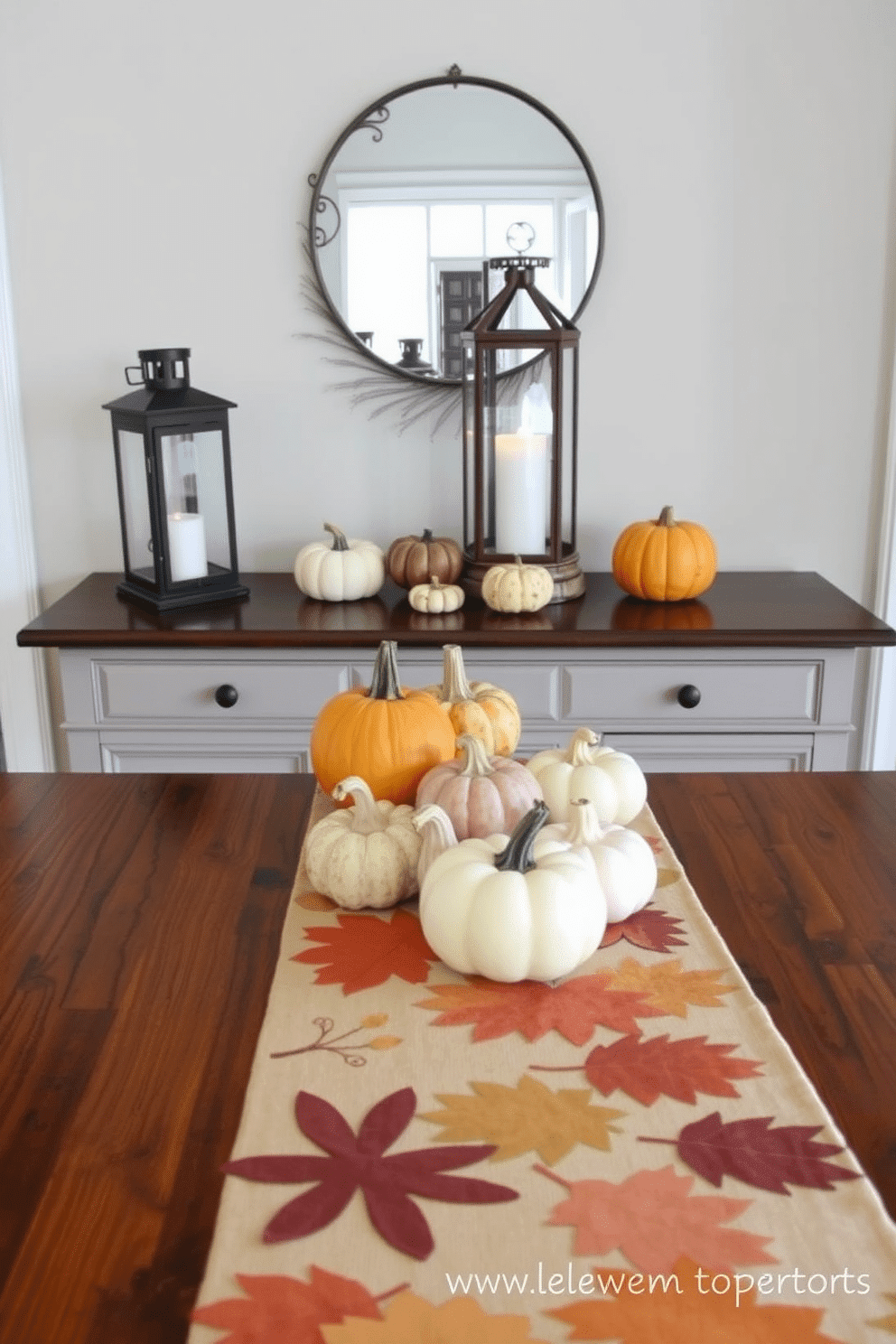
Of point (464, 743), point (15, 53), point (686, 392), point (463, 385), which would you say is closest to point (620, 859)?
point (464, 743)

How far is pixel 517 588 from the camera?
8.21ft

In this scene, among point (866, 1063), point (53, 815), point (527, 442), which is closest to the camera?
point (866, 1063)

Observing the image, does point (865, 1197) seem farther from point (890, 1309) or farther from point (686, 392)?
point (686, 392)

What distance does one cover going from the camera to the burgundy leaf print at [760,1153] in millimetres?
840

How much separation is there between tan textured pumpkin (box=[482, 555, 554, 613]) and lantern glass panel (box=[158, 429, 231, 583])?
0.59 meters

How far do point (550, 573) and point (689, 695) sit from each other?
0.38 meters

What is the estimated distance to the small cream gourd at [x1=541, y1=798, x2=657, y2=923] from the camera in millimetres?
1159

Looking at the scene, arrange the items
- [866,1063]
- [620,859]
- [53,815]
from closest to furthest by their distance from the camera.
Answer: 1. [866,1063]
2. [620,859]
3. [53,815]

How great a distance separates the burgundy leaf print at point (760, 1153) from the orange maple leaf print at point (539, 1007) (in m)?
0.13

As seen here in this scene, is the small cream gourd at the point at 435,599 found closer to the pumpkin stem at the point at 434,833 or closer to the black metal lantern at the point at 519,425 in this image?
the black metal lantern at the point at 519,425

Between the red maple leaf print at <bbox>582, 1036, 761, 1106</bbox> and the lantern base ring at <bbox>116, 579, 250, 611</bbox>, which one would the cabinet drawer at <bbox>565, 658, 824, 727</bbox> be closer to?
the lantern base ring at <bbox>116, 579, 250, 611</bbox>

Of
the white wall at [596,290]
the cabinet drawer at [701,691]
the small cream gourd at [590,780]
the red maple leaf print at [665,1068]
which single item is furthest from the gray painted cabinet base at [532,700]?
the red maple leaf print at [665,1068]

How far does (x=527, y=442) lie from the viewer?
8.45 feet

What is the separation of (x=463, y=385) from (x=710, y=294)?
60cm
